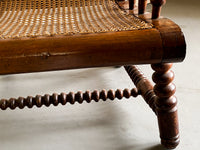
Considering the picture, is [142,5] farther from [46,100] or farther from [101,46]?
[46,100]

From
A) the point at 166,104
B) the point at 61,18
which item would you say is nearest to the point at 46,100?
the point at 61,18

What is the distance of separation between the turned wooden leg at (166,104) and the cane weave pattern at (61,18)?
6.3 inches

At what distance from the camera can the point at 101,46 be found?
0.69 m

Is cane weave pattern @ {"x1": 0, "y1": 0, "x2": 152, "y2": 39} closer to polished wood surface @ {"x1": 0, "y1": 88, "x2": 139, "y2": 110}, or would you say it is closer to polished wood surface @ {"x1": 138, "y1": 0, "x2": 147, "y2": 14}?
polished wood surface @ {"x1": 138, "y1": 0, "x2": 147, "y2": 14}

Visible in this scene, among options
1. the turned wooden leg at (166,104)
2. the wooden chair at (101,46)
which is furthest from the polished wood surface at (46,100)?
the turned wooden leg at (166,104)

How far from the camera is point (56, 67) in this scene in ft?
2.28

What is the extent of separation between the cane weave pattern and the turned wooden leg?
161 millimetres

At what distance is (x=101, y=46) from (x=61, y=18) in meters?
0.37

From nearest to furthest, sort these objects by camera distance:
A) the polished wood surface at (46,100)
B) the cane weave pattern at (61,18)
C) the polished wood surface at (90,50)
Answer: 1. the polished wood surface at (90,50)
2. the cane weave pattern at (61,18)
3. the polished wood surface at (46,100)

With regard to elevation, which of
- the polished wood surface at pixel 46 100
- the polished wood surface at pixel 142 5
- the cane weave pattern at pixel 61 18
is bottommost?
the polished wood surface at pixel 46 100

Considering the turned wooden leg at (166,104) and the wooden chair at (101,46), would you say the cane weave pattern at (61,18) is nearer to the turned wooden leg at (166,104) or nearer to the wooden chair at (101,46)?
the wooden chair at (101,46)

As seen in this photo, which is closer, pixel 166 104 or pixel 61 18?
pixel 166 104

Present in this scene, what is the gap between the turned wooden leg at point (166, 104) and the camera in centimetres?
82

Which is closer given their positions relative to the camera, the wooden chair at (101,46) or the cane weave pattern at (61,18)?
the wooden chair at (101,46)
